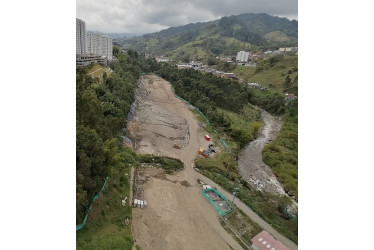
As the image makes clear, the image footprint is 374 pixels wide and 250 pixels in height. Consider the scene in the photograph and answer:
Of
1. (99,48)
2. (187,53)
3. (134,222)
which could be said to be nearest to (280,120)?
(134,222)

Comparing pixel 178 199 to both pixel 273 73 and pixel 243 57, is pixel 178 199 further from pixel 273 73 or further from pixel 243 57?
pixel 243 57

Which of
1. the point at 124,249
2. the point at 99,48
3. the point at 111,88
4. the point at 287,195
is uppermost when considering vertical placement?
the point at 99,48

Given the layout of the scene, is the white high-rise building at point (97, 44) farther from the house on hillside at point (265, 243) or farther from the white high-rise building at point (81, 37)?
the house on hillside at point (265, 243)

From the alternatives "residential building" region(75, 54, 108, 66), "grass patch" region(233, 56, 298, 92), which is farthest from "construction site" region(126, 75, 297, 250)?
"grass patch" region(233, 56, 298, 92)

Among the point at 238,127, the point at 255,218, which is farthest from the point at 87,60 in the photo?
the point at 255,218

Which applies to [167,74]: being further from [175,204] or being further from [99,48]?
[175,204]

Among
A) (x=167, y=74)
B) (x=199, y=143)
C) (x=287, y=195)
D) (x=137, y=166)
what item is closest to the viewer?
(x=137, y=166)
